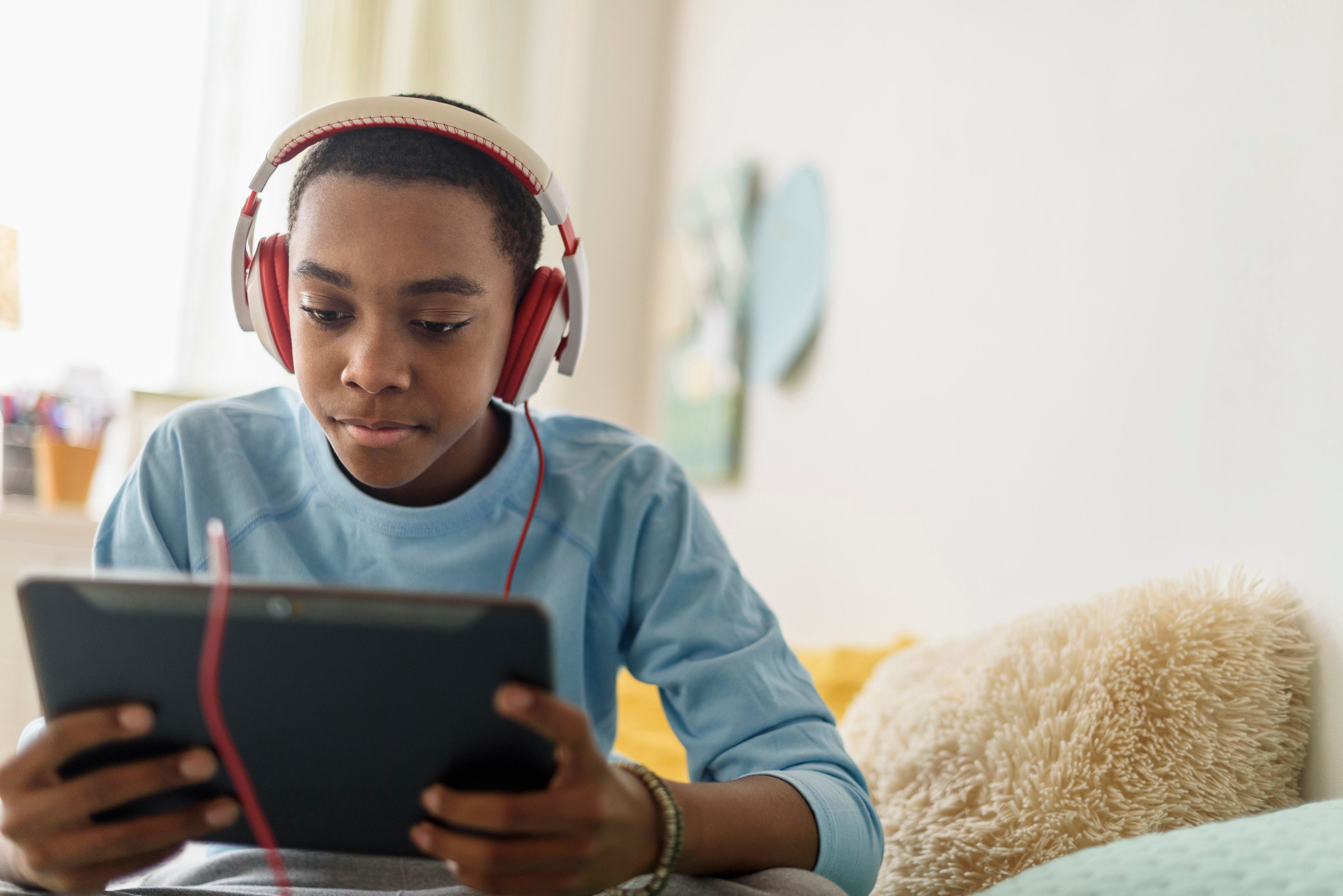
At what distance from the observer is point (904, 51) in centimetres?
174

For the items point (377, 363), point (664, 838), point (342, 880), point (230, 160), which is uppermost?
point (230, 160)

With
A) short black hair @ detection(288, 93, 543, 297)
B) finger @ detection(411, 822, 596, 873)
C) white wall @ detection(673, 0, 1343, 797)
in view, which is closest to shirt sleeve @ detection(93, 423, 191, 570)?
short black hair @ detection(288, 93, 543, 297)

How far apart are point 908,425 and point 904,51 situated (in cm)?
63

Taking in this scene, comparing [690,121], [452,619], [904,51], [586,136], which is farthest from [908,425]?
[586,136]

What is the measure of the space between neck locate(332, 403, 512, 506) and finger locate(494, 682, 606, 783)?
1.35 ft

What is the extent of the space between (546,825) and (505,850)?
0.08ft

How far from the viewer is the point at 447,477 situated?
938 mm

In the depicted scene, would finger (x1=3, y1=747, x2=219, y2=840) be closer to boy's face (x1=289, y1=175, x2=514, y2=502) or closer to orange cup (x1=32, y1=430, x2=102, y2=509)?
boy's face (x1=289, y1=175, x2=514, y2=502)

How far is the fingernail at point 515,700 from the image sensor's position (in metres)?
0.50

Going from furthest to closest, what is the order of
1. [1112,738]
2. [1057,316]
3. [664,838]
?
[1057,316]
[1112,738]
[664,838]

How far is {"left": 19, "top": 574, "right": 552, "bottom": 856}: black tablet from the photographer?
0.50 metres

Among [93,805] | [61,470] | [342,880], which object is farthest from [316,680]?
[61,470]

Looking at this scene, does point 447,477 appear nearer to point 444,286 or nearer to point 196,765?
point 444,286

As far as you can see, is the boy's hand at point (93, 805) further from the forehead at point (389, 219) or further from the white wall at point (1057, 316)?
the white wall at point (1057, 316)
